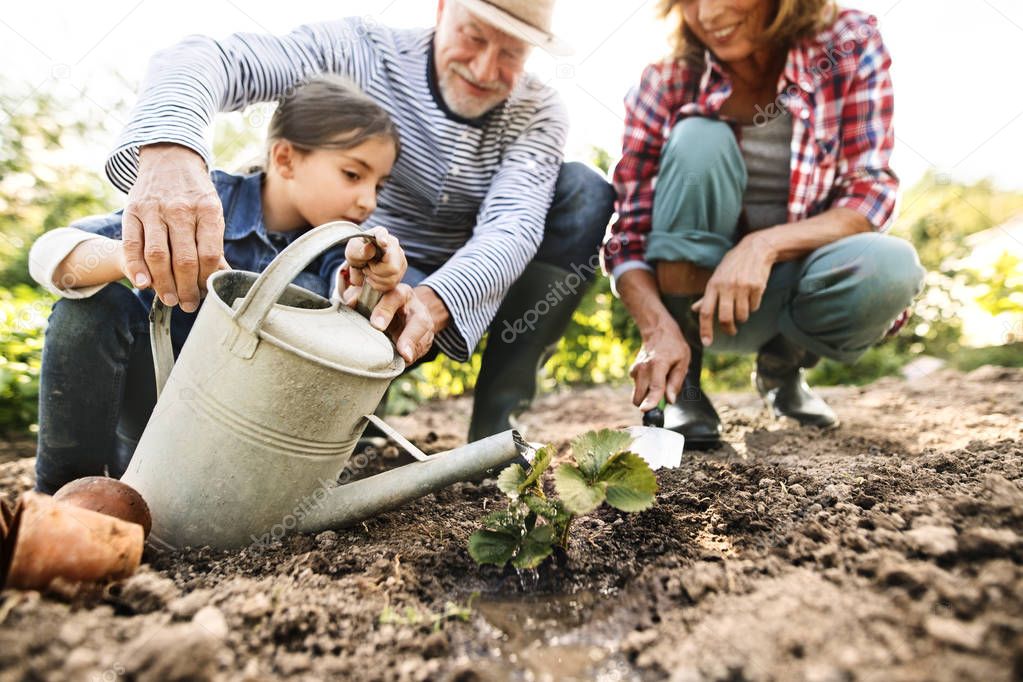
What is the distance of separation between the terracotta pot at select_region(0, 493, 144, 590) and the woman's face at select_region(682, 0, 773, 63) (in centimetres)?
214

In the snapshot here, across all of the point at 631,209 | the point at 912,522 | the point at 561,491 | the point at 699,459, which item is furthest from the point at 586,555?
the point at 631,209

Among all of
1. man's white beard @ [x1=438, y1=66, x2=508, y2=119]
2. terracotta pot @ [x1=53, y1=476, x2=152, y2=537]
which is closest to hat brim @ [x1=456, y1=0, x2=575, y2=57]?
man's white beard @ [x1=438, y1=66, x2=508, y2=119]

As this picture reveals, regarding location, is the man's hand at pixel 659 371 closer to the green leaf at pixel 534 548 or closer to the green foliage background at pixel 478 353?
the green leaf at pixel 534 548

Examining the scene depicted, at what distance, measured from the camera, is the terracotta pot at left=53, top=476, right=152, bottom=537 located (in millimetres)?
1336

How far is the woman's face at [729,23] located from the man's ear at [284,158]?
1361mm

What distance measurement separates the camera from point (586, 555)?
1.46 meters

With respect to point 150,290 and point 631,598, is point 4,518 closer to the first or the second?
point 150,290

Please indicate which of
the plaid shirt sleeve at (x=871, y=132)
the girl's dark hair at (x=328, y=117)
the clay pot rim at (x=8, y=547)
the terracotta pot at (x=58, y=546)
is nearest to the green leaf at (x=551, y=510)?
the terracotta pot at (x=58, y=546)

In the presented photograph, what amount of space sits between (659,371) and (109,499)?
144 cm

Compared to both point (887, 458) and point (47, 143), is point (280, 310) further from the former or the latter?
point (47, 143)

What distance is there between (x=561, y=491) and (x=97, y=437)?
1201 mm

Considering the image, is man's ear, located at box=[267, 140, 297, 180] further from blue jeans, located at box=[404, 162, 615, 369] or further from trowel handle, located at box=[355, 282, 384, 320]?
trowel handle, located at box=[355, 282, 384, 320]

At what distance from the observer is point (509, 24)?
203 centimetres

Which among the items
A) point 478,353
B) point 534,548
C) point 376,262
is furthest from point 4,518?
point 478,353
